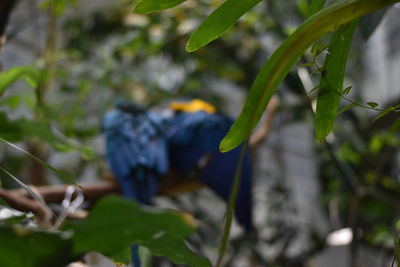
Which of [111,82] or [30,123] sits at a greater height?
[30,123]

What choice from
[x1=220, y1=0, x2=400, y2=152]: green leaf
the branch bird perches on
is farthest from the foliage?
the branch bird perches on

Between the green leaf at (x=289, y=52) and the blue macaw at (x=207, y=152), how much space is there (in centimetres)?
132

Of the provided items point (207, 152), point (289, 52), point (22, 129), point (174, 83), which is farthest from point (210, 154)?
point (289, 52)

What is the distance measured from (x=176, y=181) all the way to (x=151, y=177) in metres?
0.22

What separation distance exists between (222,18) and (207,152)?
1.44 meters

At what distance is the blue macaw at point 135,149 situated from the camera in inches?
64.8

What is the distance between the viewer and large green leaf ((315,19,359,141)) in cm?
48

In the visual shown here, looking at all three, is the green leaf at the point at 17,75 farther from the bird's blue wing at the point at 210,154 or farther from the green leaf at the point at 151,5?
the bird's blue wing at the point at 210,154

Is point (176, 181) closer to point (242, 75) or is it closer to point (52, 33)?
point (52, 33)

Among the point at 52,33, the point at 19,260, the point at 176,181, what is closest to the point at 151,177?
the point at 176,181

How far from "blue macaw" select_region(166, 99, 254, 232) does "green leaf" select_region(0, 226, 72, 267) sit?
1498 mm

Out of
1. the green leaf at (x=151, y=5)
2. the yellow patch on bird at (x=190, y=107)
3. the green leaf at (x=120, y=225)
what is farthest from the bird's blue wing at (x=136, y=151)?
the green leaf at (x=120, y=225)

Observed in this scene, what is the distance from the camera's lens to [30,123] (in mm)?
620

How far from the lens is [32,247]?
28 cm
